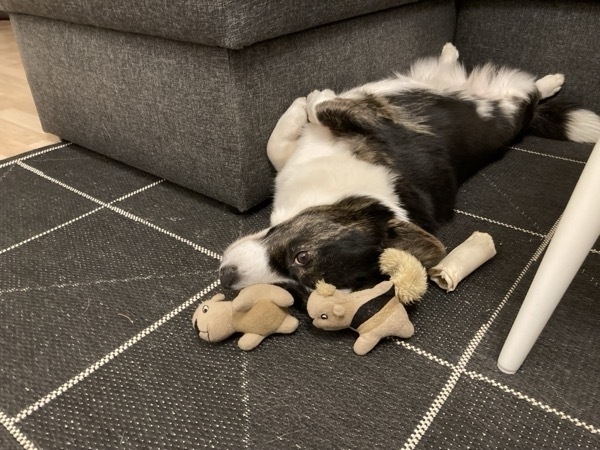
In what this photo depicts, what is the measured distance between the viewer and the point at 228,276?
141 centimetres

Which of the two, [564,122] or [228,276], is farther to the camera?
[564,122]

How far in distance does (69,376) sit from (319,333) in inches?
27.1

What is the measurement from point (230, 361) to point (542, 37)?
244cm

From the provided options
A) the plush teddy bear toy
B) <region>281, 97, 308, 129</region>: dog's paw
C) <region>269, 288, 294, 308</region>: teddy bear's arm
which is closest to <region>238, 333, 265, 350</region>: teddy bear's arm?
the plush teddy bear toy

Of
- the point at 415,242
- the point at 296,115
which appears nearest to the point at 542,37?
the point at 296,115

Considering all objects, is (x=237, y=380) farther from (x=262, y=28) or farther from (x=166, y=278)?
(x=262, y=28)

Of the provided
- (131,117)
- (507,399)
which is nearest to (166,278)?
(131,117)

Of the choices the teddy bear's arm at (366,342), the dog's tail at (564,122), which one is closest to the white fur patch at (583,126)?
the dog's tail at (564,122)

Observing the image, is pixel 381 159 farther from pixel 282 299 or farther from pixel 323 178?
pixel 282 299

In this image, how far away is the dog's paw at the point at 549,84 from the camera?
2564 mm

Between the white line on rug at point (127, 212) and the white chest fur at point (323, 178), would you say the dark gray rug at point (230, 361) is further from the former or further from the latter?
the white chest fur at point (323, 178)

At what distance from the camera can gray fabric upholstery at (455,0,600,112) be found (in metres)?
2.44

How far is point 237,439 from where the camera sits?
1.09m

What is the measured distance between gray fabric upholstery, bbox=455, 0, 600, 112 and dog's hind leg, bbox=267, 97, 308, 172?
1.52 metres
